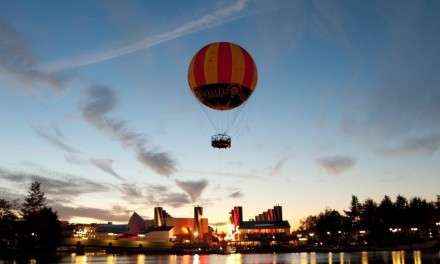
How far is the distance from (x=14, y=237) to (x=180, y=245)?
244 ft

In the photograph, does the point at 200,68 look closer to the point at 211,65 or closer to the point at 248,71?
the point at 211,65

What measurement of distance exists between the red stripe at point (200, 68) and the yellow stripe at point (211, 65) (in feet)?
1.04

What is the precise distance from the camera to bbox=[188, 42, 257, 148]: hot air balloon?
40.6m

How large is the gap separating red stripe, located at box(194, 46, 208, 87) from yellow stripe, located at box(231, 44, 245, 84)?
245 centimetres

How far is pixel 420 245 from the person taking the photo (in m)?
125

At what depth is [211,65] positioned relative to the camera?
4056 centimetres

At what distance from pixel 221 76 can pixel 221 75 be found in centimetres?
8

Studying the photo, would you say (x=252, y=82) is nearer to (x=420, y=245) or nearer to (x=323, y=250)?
(x=420, y=245)

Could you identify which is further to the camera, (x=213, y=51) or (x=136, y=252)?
(x=136, y=252)

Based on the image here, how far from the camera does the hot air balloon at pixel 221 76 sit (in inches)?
1598

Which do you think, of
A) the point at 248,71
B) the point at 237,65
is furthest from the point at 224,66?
the point at 248,71

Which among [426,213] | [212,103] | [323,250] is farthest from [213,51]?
[426,213]

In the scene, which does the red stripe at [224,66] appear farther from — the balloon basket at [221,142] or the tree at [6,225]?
→ the tree at [6,225]

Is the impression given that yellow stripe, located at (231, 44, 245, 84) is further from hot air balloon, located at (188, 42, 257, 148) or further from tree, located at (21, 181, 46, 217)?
tree, located at (21, 181, 46, 217)
